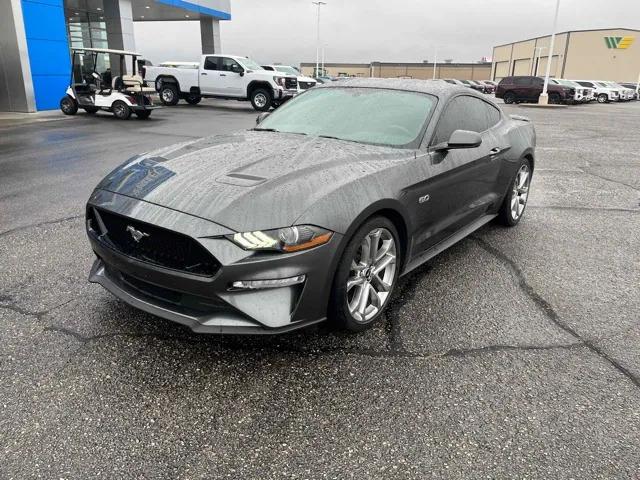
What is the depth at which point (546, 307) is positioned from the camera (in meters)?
3.65

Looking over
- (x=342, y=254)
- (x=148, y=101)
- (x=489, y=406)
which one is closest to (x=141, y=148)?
(x=148, y=101)

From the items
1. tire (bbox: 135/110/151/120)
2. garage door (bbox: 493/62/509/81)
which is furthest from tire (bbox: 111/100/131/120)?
garage door (bbox: 493/62/509/81)

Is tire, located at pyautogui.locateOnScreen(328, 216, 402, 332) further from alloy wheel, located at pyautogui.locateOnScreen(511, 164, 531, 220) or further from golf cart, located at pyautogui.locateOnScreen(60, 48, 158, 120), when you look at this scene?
golf cart, located at pyautogui.locateOnScreen(60, 48, 158, 120)

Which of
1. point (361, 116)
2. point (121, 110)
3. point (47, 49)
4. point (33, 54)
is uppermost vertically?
point (47, 49)

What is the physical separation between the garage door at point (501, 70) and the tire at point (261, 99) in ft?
268

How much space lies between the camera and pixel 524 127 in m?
5.55

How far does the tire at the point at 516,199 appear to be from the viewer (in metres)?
5.25

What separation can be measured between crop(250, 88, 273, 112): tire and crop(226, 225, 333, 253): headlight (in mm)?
19634

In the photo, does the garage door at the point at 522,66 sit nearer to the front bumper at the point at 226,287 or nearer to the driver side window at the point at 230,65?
the driver side window at the point at 230,65

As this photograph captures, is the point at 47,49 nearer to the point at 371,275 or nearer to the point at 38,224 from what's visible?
the point at 38,224

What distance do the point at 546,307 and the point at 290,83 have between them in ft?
66.6

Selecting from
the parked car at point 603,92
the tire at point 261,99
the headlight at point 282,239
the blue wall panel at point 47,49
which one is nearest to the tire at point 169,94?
the tire at point 261,99

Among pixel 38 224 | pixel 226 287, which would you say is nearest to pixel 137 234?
pixel 226 287

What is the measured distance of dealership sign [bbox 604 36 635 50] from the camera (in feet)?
229
